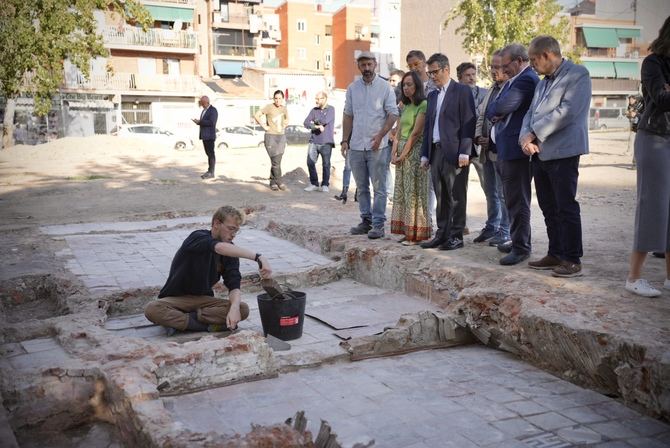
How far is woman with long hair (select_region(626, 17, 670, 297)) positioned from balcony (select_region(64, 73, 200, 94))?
35554 millimetres

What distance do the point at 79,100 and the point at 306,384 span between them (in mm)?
35688

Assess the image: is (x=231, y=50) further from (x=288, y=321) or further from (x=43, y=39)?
(x=288, y=321)

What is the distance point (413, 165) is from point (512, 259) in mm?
1669

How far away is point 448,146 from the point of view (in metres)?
6.30

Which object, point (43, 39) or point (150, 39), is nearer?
point (43, 39)

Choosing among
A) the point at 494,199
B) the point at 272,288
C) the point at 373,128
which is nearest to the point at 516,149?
the point at 494,199

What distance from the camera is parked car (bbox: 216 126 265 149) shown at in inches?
1232

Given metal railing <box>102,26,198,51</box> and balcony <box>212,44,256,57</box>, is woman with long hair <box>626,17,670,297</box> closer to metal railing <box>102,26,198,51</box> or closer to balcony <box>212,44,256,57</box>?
metal railing <box>102,26,198,51</box>

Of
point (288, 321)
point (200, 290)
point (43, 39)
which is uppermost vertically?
point (43, 39)

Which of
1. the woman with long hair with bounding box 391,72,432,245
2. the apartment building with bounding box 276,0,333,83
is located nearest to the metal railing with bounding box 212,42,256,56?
the apartment building with bounding box 276,0,333,83

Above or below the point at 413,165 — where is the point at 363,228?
below

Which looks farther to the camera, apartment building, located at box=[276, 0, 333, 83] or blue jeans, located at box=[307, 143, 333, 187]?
apartment building, located at box=[276, 0, 333, 83]

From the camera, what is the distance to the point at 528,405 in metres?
3.64

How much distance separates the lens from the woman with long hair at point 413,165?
6.72 m
